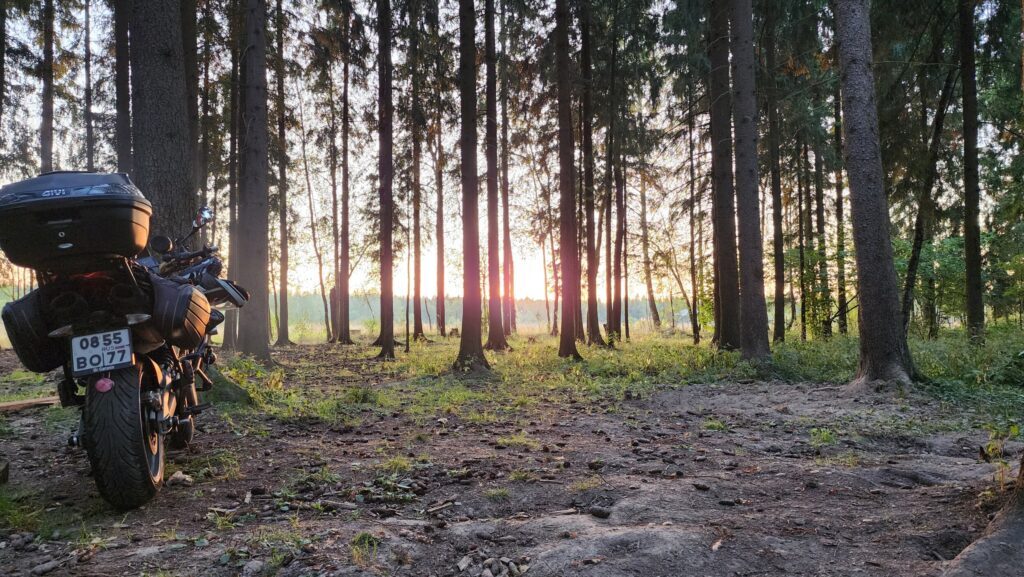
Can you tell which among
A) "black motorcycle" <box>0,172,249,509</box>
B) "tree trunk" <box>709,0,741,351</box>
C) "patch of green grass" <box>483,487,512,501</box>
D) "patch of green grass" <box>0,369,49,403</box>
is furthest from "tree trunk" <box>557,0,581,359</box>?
"black motorcycle" <box>0,172,249,509</box>

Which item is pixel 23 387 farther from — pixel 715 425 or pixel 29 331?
pixel 715 425

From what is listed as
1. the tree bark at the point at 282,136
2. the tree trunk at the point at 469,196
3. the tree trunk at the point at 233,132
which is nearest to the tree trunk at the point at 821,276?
the tree trunk at the point at 469,196

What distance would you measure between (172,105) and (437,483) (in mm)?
5457

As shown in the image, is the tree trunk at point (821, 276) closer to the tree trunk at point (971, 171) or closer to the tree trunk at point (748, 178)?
the tree trunk at point (971, 171)

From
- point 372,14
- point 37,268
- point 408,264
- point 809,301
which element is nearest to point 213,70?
point 372,14

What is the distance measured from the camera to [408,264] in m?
23.3

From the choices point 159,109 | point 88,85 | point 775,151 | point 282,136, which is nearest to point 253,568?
point 159,109

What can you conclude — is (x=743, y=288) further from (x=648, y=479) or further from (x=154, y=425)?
(x=154, y=425)

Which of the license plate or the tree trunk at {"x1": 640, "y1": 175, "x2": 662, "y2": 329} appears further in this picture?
the tree trunk at {"x1": 640, "y1": 175, "x2": 662, "y2": 329}

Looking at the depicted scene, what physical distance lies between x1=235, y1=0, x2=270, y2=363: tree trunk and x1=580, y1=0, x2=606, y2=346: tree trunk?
8.39 metres

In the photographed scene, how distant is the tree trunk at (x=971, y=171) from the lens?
35.4 ft

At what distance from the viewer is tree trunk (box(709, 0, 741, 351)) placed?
1169 cm

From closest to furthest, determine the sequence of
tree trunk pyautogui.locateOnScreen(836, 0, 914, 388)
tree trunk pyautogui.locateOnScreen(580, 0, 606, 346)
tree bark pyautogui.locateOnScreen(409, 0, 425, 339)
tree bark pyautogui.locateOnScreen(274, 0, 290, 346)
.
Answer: tree trunk pyautogui.locateOnScreen(836, 0, 914, 388) < tree bark pyautogui.locateOnScreen(409, 0, 425, 339) < tree trunk pyautogui.locateOnScreen(580, 0, 606, 346) < tree bark pyautogui.locateOnScreen(274, 0, 290, 346)

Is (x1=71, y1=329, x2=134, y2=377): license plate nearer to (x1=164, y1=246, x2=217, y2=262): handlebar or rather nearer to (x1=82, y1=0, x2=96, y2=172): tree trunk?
(x1=164, y1=246, x2=217, y2=262): handlebar
